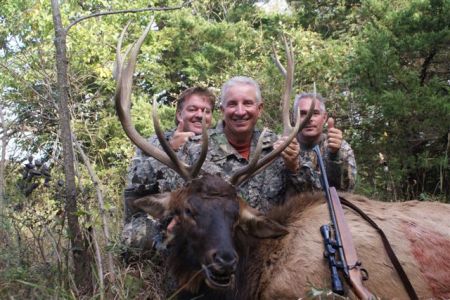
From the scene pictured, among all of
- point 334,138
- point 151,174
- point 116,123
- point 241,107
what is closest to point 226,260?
point 241,107

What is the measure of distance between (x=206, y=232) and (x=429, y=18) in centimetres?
595

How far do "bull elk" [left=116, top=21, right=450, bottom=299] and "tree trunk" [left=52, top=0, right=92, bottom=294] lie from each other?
2.31ft

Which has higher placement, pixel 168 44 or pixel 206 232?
pixel 168 44

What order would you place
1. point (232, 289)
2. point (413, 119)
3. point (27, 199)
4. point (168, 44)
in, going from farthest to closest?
point (168, 44), point (413, 119), point (27, 199), point (232, 289)

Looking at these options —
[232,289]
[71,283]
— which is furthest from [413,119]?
[71,283]

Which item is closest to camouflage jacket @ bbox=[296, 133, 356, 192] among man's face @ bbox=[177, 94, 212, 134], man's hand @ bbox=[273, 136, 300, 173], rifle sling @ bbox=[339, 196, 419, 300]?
man's hand @ bbox=[273, 136, 300, 173]

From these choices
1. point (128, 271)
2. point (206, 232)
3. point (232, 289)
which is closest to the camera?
point (206, 232)

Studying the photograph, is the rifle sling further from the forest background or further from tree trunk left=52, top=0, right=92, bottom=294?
tree trunk left=52, top=0, right=92, bottom=294

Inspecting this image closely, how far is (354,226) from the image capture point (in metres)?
4.46

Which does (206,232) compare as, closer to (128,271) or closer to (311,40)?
(128,271)

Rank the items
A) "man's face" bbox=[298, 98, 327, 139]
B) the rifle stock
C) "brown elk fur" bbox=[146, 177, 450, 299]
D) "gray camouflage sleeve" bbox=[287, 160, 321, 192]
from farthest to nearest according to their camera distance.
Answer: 1. "man's face" bbox=[298, 98, 327, 139]
2. "gray camouflage sleeve" bbox=[287, 160, 321, 192]
3. "brown elk fur" bbox=[146, 177, 450, 299]
4. the rifle stock

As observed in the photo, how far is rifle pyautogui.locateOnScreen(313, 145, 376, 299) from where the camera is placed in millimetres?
3949

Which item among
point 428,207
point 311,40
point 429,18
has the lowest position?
point 428,207

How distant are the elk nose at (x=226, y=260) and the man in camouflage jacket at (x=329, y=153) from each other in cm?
178
